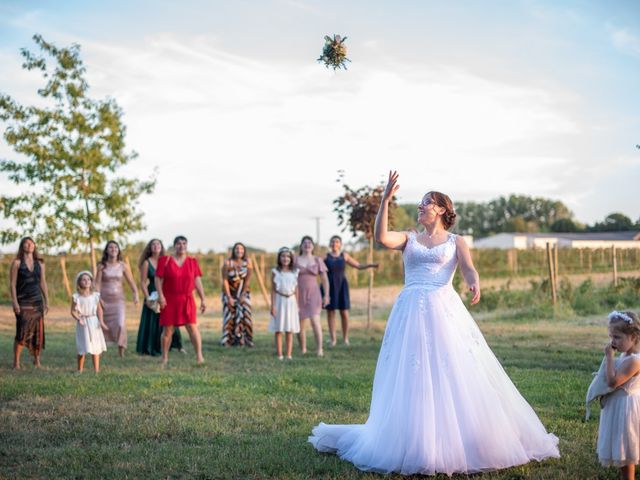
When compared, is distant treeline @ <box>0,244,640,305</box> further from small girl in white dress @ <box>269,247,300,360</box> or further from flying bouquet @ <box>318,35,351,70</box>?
flying bouquet @ <box>318,35,351,70</box>

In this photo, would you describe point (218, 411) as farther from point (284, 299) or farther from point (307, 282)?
point (307, 282)

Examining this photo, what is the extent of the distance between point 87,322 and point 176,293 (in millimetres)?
1476

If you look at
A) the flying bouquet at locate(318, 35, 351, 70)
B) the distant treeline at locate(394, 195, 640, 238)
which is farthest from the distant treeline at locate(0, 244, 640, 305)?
the distant treeline at locate(394, 195, 640, 238)

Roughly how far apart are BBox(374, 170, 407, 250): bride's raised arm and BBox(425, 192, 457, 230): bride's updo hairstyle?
386mm

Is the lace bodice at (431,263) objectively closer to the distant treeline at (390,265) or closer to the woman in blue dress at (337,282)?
the woman in blue dress at (337,282)

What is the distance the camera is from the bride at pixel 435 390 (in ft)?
19.8

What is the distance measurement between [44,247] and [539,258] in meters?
36.9

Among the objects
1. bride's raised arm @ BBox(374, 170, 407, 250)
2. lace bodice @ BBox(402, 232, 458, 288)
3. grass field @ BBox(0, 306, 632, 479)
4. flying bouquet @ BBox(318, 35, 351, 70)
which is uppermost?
flying bouquet @ BBox(318, 35, 351, 70)

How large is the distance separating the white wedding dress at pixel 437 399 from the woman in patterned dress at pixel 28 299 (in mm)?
8034

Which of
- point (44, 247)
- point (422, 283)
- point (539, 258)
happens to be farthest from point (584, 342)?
point (539, 258)

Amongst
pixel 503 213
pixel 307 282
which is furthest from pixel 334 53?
pixel 503 213

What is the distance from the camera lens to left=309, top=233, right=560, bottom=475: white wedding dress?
6023 mm

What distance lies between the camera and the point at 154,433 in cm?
767

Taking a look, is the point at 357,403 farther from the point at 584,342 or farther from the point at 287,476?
the point at 584,342
